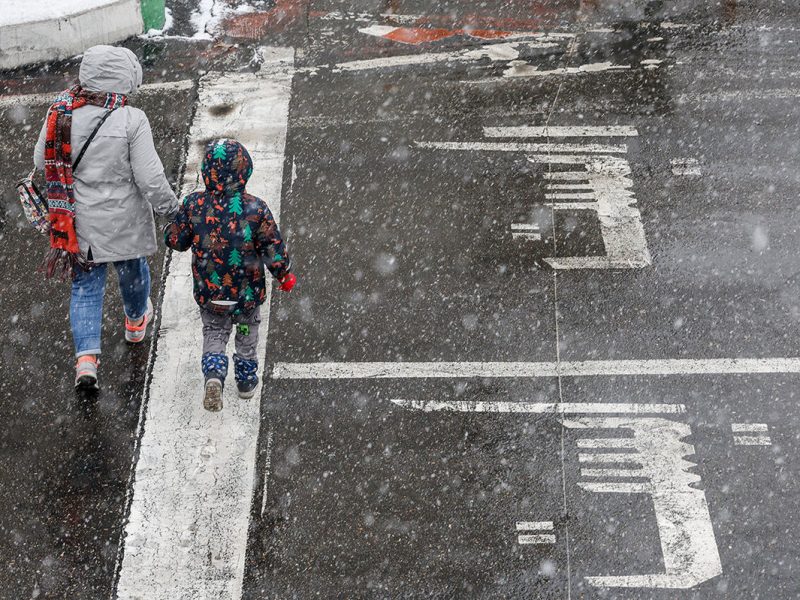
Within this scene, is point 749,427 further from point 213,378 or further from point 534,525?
point 213,378

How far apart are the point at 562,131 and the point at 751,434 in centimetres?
312

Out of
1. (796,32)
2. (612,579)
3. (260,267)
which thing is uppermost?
(260,267)

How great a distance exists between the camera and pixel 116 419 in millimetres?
5473

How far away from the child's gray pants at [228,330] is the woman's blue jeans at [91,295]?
59 cm

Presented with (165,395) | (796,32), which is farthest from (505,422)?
(796,32)

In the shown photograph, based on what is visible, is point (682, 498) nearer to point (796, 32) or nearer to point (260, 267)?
point (260, 267)

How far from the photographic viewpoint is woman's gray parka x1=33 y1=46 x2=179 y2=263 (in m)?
4.95

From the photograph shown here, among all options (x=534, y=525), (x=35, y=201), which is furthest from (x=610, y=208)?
(x=35, y=201)

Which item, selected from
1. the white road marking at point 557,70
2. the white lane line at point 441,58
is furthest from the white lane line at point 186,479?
the white road marking at point 557,70

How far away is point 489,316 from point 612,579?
6.36ft

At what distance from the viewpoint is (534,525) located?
4.88 metres

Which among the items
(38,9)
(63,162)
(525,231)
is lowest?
(525,231)

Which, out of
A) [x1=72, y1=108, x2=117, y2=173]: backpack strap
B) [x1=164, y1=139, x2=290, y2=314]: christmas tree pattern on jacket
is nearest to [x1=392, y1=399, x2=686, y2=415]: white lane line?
[x1=164, y1=139, x2=290, y2=314]: christmas tree pattern on jacket

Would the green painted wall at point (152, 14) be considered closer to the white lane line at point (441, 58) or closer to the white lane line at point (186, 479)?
the white lane line at point (441, 58)
